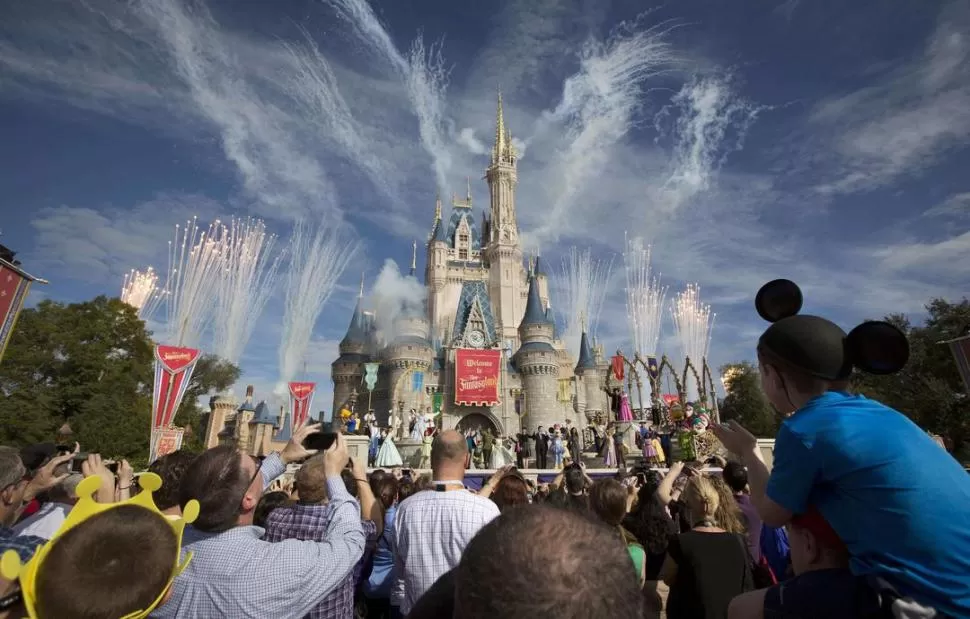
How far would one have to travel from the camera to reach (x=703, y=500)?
3078 millimetres

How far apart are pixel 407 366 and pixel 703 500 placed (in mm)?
40793

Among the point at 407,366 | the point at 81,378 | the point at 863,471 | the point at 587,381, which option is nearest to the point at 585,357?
the point at 587,381

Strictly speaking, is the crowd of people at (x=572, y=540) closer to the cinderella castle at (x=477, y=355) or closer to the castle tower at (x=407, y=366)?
the cinderella castle at (x=477, y=355)

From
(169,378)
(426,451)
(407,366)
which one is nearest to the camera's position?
(169,378)

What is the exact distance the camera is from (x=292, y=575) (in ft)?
6.81

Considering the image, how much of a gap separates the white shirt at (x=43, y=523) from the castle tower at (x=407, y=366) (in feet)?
122

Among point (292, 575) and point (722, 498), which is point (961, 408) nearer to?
point (722, 498)

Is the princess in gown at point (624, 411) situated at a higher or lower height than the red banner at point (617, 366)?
lower

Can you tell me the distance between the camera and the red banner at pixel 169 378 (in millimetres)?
16672

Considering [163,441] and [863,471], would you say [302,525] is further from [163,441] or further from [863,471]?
[163,441]

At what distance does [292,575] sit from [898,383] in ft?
115

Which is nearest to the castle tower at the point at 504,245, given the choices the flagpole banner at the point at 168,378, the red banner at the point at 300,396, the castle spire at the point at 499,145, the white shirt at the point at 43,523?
the castle spire at the point at 499,145

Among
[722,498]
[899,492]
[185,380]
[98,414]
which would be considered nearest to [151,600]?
[899,492]

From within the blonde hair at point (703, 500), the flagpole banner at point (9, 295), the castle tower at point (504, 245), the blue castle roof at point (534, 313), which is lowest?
the blonde hair at point (703, 500)
